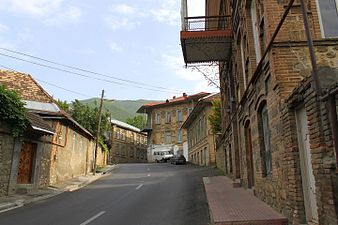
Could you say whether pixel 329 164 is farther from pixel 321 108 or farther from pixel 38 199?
pixel 38 199

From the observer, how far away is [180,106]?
61875mm

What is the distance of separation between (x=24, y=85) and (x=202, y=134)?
73.0 feet

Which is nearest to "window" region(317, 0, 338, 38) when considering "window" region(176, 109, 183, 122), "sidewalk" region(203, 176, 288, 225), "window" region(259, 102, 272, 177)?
"window" region(259, 102, 272, 177)

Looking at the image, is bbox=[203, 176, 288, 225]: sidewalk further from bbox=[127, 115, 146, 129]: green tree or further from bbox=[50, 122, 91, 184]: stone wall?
bbox=[127, 115, 146, 129]: green tree

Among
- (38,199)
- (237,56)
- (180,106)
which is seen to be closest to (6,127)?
(38,199)

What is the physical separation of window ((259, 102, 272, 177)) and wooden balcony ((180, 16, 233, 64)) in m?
6.39

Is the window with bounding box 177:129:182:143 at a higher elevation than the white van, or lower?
higher

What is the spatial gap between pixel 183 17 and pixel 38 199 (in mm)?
11163

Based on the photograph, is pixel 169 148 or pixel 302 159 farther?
pixel 169 148

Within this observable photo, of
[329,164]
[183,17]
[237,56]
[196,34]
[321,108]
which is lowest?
[329,164]

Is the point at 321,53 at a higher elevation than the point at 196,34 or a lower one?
lower

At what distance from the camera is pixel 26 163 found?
18.4 metres

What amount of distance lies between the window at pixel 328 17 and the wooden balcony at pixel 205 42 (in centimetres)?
731

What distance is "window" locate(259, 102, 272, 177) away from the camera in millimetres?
9973
